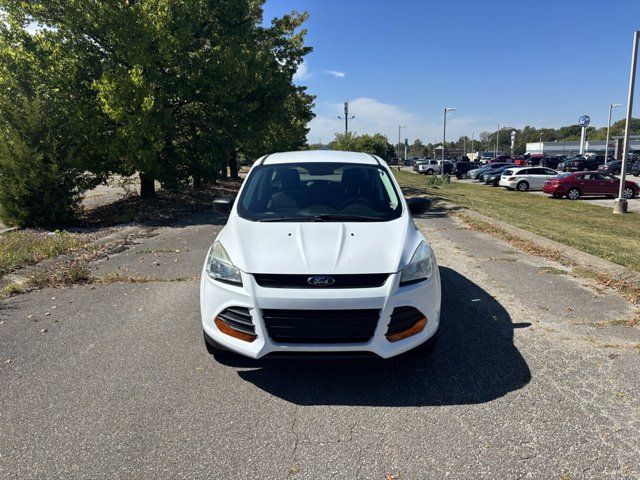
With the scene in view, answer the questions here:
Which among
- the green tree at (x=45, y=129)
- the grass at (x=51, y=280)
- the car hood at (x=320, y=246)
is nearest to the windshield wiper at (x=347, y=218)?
the car hood at (x=320, y=246)

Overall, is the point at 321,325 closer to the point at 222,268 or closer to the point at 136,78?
the point at 222,268

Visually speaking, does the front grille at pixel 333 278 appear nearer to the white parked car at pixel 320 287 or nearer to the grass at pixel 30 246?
the white parked car at pixel 320 287

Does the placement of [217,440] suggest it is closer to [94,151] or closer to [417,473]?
[417,473]

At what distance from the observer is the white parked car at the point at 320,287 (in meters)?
3.15

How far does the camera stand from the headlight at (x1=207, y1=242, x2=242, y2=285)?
11.1ft

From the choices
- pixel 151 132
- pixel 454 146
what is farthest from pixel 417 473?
pixel 454 146

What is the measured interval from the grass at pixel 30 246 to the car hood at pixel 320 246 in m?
4.92

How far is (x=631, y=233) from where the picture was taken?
41.0 feet

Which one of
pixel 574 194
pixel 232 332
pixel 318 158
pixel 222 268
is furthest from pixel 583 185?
pixel 232 332

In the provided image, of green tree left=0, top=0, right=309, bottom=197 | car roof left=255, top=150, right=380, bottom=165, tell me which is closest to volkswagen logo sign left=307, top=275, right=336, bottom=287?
car roof left=255, top=150, right=380, bottom=165

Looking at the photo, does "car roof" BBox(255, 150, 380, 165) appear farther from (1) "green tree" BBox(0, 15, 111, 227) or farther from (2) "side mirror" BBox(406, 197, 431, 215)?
(1) "green tree" BBox(0, 15, 111, 227)

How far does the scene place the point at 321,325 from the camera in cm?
315

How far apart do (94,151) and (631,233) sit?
15.0 metres

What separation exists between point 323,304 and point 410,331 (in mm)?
716
